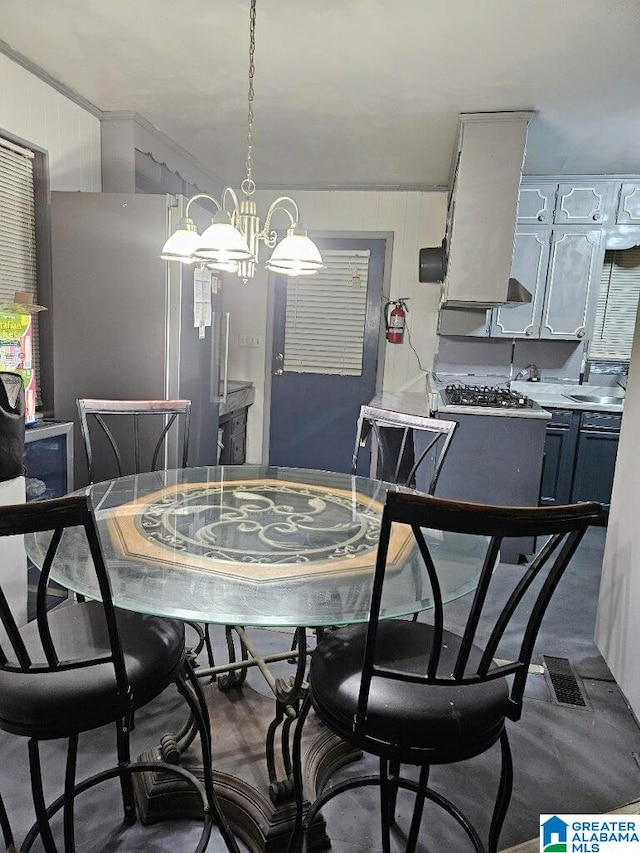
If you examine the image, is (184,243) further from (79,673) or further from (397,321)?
(397,321)

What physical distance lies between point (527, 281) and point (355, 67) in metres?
2.14

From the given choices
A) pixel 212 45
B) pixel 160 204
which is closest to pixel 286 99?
pixel 212 45

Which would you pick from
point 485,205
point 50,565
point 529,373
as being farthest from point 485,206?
point 50,565

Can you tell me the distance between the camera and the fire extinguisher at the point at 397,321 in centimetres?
443

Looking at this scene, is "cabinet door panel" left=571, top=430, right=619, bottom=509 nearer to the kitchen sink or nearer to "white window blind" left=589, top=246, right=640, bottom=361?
the kitchen sink

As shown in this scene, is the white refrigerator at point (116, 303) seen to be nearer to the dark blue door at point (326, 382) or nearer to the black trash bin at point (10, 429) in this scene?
the black trash bin at point (10, 429)

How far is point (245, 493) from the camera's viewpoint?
6.46ft

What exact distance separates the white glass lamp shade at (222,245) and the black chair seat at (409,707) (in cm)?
115

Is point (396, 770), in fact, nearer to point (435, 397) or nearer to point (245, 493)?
point (245, 493)

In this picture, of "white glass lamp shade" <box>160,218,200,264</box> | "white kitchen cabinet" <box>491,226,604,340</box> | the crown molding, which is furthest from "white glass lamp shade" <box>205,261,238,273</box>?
"white kitchen cabinet" <box>491,226,604,340</box>

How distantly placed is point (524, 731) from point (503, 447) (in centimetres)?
160

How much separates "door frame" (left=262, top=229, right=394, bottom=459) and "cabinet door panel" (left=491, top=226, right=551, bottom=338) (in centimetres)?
92

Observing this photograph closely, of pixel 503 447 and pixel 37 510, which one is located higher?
pixel 37 510

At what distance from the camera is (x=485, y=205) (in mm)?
3162
